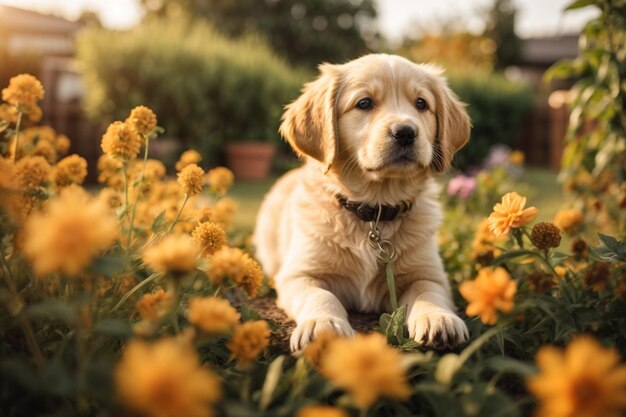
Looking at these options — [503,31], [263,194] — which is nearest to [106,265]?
[263,194]

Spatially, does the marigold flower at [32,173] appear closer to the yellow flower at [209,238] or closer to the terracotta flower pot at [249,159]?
the yellow flower at [209,238]

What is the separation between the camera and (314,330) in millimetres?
1762

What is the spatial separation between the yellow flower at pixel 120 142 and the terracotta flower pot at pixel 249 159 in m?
7.10

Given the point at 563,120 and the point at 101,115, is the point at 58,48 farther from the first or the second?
the point at 563,120

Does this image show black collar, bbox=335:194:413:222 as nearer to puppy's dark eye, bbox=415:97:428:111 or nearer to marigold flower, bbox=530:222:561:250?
puppy's dark eye, bbox=415:97:428:111

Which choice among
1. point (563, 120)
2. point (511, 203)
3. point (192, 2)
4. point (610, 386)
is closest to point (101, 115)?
point (511, 203)

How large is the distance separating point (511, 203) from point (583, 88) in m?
2.08

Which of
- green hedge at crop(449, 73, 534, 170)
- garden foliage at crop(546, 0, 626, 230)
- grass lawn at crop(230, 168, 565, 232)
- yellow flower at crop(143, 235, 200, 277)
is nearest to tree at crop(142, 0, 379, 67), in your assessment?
green hedge at crop(449, 73, 534, 170)

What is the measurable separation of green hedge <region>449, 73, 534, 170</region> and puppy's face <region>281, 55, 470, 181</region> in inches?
415

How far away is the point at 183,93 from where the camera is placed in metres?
8.47

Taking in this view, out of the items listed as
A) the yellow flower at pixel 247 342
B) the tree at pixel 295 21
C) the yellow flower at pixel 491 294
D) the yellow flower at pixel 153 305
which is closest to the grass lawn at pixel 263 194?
the yellow flower at pixel 153 305

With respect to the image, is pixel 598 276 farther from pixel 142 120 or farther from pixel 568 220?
pixel 142 120

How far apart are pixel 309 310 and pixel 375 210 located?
0.68 metres

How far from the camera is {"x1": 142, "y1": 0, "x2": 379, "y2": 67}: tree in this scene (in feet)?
79.2
